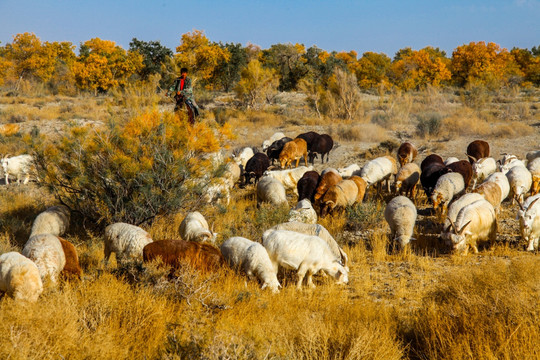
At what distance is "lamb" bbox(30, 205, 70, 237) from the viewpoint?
905cm

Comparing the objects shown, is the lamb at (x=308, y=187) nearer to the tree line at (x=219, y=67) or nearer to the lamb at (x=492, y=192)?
the lamb at (x=492, y=192)

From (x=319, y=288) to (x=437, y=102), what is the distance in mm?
25120

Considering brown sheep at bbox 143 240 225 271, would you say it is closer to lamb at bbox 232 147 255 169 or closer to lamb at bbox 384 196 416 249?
lamb at bbox 384 196 416 249

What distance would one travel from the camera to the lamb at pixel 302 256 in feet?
24.2

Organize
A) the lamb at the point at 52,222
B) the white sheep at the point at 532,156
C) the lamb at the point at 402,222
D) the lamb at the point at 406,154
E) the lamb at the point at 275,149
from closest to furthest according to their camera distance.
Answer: the lamb at the point at 52,222
the lamb at the point at 402,222
the white sheep at the point at 532,156
the lamb at the point at 406,154
the lamb at the point at 275,149

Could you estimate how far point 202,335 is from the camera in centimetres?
459

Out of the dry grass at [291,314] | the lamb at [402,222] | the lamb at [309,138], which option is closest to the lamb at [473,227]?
the dry grass at [291,314]

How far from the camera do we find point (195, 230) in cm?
873

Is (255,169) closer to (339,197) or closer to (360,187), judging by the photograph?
(360,187)

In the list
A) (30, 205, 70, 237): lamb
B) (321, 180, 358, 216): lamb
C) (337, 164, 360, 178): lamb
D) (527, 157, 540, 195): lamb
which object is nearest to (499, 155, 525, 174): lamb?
(527, 157, 540, 195): lamb

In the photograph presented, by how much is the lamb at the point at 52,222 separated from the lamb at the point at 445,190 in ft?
27.8

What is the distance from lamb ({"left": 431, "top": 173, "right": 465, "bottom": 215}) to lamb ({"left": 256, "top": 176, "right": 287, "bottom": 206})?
3.81 m

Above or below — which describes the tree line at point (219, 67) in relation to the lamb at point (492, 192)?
above

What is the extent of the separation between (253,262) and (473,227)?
15.5ft
